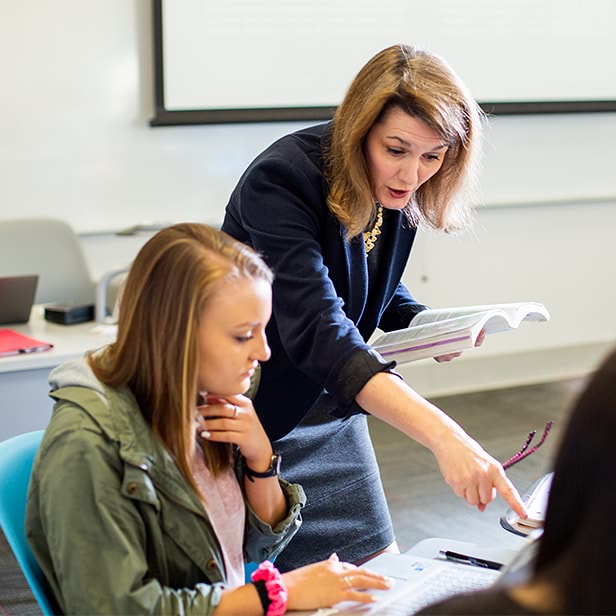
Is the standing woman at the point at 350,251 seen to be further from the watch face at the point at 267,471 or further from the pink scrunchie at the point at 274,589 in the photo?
the pink scrunchie at the point at 274,589

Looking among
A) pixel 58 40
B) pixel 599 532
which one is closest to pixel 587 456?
→ pixel 599 532

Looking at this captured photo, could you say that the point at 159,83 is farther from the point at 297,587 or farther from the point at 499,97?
the point at 297,587

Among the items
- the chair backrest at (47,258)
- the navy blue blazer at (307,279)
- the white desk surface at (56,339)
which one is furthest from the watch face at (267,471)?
the chair backrest at (47,258)

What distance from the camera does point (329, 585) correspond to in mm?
1316

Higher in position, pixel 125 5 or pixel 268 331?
A: pixel 125 5

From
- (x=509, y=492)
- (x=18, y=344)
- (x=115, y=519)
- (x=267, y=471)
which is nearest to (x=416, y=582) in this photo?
(x=509, y=492)

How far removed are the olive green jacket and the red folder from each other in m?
1.40

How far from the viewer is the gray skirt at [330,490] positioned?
6.20ft

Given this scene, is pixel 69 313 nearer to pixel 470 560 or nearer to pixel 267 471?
pixel 267 471

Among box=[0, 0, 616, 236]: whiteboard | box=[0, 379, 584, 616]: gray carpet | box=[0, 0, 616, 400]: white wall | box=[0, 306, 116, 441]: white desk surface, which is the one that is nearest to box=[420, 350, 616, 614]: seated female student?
box=[0, 306, 116, 441]: white desk surface

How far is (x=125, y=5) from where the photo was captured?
13.3 ft

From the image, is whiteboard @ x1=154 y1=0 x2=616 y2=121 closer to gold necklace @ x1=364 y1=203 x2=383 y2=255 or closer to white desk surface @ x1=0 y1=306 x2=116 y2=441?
white desk surface @ x1=0 y1=306 x2=116 y2=441

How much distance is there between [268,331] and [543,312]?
46 centimetres

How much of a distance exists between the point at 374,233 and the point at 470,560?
642mm
